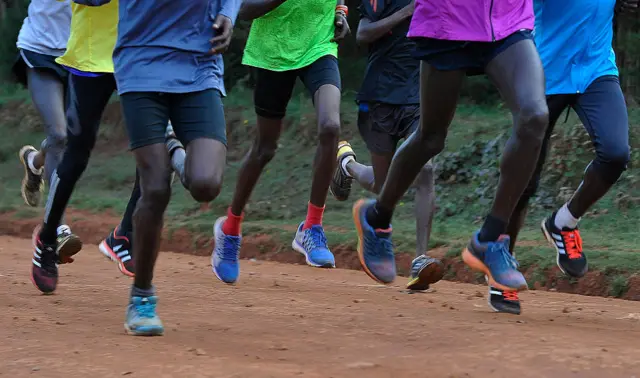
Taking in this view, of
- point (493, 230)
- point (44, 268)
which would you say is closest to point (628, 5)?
point (493, 230)

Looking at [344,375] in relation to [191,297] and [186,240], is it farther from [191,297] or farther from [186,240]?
[186,240]

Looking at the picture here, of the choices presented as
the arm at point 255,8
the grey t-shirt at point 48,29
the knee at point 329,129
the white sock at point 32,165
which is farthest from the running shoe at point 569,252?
the white sock at point 32,165

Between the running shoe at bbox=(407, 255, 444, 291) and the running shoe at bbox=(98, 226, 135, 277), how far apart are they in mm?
1811

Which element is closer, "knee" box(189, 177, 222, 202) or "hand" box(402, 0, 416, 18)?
"knee" box(189, 177, 222, 202)

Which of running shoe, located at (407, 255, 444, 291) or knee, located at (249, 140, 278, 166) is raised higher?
running shoe, located at (407, 255, 444, 291)

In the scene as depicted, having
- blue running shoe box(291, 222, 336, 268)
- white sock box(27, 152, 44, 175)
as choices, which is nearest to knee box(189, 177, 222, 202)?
blue running shoe box(291, 222, 336, 268)

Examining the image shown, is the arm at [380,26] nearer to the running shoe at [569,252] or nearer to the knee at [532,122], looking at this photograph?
the running shoe at [569,252]

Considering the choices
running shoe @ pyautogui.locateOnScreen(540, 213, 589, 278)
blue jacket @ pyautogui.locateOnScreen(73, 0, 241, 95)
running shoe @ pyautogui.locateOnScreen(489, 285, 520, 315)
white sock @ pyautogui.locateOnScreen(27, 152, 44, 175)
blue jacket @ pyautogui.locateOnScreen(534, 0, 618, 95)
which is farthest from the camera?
white sock @ pyautogui.locateOnScreen(27, 152, 44, 175)

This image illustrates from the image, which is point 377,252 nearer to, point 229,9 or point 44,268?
point 229,9

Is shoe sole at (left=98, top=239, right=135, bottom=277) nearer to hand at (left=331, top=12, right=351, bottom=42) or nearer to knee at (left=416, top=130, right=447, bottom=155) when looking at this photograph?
hand at (left=331, top=12, right=351, bottom=42)

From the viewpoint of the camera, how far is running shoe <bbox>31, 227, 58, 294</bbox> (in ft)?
22.3

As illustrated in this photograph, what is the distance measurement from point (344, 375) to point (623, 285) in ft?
14.5

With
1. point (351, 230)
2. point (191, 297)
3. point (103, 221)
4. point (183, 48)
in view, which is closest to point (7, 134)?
point (103, 221)

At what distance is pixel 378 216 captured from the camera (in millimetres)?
6352
